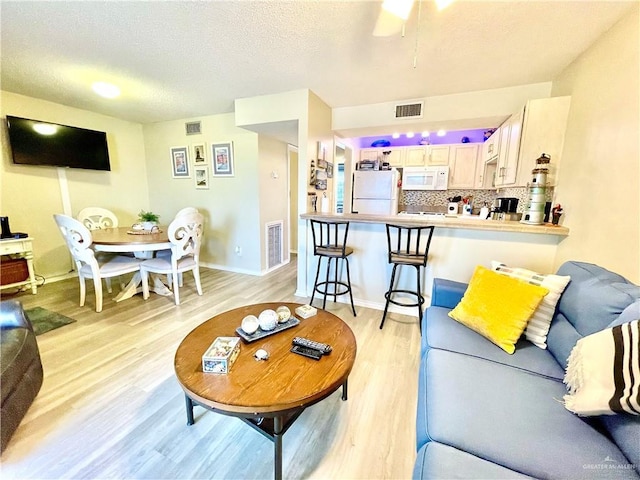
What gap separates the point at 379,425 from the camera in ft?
4.74

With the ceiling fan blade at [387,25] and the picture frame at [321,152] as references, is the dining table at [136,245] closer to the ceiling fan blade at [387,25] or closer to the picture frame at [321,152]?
the picture frame at [321,152]

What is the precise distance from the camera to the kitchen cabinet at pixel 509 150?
8.47ft

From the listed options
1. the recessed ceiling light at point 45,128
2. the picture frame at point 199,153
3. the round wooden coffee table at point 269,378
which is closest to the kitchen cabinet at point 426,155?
the picture frame at point 199,153

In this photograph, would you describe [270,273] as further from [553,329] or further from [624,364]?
[624,364]

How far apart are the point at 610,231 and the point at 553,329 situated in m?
0.78

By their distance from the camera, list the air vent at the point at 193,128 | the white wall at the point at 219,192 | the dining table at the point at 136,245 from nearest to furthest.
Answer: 1. the dining table at the point at 136,245
2. the white wall at the point at 219,192
3. the air vent at the point at 193,128

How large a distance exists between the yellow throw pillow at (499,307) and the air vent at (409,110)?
220 cm

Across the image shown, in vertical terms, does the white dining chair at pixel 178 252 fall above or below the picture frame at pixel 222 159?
below

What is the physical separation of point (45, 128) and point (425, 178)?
5.81m

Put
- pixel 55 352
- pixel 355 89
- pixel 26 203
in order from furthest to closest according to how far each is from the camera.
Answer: pixel 26 203 → pixel 355 89 → pixel 55 352

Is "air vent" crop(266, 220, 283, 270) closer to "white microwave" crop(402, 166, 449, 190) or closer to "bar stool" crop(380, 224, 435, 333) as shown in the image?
"bar stool" crop(380, 224, 435, 333)

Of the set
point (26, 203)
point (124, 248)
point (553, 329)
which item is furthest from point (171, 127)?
point (553, 329)

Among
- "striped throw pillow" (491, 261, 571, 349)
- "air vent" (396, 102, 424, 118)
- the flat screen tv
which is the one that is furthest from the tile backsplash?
the flat screen tv

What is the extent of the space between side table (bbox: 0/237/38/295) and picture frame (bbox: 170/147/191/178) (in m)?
2.01
